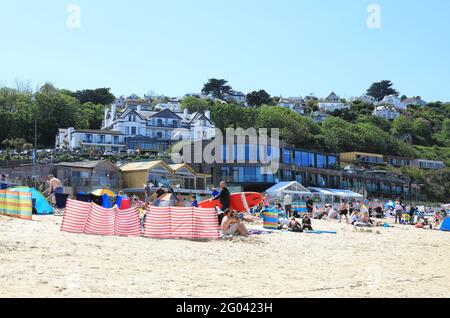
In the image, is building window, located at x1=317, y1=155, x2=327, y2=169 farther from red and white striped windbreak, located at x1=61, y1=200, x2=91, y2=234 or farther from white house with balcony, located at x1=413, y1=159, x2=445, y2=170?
red and white striped windbreak, located at x1=61, y1=200, x2=91, y2=234

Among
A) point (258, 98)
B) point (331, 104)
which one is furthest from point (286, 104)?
point (331, 104)

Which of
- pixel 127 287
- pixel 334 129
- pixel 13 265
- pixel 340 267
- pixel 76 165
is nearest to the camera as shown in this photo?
pixel 127 287

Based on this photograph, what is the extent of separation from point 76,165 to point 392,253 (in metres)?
31.7

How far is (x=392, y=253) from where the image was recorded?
1399cm

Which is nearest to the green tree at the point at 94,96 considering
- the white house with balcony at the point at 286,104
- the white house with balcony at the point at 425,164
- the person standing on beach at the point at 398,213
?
the white house with balcony at the point at 286,104

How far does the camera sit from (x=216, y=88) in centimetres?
16188

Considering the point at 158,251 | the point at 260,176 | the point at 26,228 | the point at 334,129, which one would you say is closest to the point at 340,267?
the point at 158,251

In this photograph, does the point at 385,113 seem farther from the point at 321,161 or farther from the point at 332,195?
the point at 332,195

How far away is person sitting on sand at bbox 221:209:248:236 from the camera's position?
46.8 ft

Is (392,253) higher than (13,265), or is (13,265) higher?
(13,265)

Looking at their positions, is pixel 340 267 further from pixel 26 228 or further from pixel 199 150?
pixel 199 150

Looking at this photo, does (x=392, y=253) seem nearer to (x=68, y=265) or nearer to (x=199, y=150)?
(x=68, y=265)
